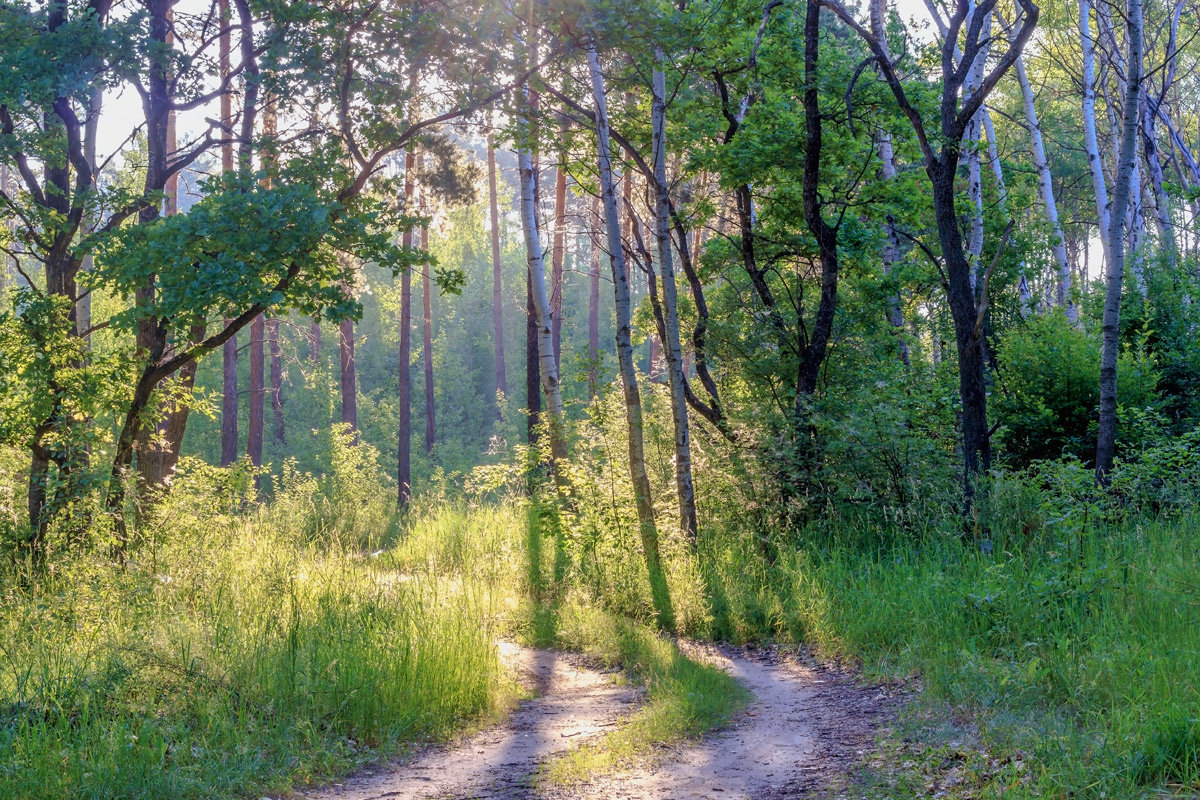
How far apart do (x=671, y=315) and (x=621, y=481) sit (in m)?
2.39

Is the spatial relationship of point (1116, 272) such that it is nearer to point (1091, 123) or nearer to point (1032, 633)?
point (1032, 633)

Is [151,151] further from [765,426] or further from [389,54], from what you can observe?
[765,426]

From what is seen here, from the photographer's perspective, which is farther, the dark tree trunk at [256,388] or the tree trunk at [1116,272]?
the dark tree trunk at [256,388]

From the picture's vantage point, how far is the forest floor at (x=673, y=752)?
14.8ft

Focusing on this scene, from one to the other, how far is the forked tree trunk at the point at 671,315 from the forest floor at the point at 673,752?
10.7ft

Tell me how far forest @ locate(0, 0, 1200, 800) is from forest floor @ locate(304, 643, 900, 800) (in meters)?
0.04

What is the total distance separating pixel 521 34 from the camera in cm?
1036

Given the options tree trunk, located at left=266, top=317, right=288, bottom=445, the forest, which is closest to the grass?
the forest

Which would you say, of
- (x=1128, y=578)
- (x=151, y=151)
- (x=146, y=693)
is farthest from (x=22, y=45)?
(x=1128, y=578)

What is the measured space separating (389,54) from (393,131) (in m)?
0.87

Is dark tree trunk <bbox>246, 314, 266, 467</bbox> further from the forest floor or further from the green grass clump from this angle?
the forest floor

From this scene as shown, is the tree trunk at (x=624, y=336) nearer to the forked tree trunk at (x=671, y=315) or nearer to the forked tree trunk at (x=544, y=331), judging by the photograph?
the forked tree trunk at (x=671, y=315)

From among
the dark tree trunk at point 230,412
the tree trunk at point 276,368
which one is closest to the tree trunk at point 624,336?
A: the tree trunk at point 276,368

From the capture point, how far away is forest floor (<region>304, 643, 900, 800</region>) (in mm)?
4504
